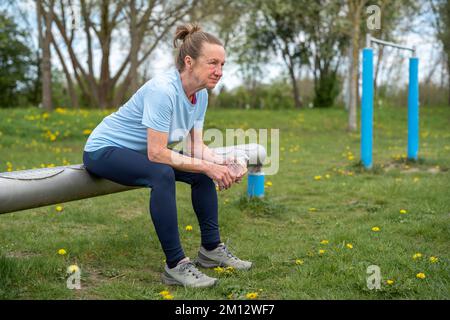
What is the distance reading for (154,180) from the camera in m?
3.25

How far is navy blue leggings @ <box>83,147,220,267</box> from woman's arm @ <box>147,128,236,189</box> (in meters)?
0.05

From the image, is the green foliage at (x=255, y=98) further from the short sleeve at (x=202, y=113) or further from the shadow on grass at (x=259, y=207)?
the short sleeve at (x=202, y=113)

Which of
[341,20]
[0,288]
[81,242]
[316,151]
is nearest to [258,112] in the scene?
[341,20]

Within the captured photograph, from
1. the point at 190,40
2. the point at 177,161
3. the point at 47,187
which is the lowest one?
the point at 47,187

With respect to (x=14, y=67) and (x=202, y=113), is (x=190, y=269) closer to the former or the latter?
(x=202, y=113)

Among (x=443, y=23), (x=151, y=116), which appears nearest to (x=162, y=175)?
(x=151, y=116)

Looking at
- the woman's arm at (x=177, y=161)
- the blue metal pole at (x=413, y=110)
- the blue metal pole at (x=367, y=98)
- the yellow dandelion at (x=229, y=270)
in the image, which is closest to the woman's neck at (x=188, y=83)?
the woman's arm at (x=177, y=161)

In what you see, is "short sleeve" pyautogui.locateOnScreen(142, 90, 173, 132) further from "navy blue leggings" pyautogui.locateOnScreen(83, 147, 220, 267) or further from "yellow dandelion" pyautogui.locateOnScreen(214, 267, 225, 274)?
"yellow dandelion" pyautogui.locateOnScreen(214, 267, 225, 274)

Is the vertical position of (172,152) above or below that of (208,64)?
below

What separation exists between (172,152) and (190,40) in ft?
2.36

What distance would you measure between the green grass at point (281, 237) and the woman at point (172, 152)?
0.27 metres

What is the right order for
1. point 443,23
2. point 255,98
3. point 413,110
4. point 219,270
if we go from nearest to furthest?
point 219,270, point 413,110, point 443,23, point 255,98

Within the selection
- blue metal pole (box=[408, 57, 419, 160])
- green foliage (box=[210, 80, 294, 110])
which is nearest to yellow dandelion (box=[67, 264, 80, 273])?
blue metal pole (box=[408, 57, 419, 160])

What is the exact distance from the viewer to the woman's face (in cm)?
338
